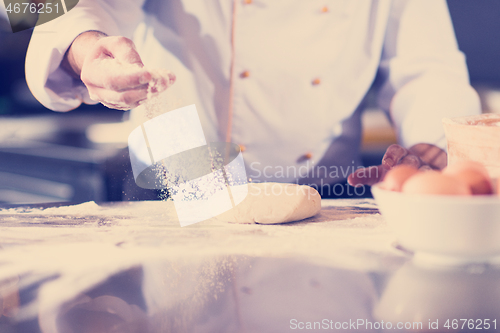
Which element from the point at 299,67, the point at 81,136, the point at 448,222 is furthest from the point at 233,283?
the point at 81,136

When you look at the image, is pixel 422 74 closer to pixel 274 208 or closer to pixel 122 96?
pixel 274 208

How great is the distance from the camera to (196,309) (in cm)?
34

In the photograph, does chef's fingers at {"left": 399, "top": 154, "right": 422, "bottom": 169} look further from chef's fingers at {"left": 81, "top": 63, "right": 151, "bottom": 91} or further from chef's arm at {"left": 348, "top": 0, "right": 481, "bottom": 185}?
chef's fingers at {"left": 81, "top": 63, "right": 151, "bottom": 91}

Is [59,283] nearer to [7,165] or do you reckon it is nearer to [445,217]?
[445,217]

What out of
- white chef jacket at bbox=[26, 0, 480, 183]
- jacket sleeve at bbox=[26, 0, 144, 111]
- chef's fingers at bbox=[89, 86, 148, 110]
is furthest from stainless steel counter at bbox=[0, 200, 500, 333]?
white chef jacket at bbox=[26, 0, 480, 183]

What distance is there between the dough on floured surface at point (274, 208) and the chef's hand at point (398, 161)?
12 centimetres

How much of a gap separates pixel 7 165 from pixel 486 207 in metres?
1.76

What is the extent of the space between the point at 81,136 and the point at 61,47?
2.04ft

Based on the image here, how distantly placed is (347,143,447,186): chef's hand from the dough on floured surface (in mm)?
124

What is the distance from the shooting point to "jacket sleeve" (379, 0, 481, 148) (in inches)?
46.4

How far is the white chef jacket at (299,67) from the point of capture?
1.20 meters

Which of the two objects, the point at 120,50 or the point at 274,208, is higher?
the point at 120,50

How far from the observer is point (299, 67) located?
1243mm

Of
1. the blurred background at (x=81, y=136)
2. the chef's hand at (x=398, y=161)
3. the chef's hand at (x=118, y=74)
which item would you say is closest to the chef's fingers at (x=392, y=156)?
the chef's hand at (x=398, y=161)
